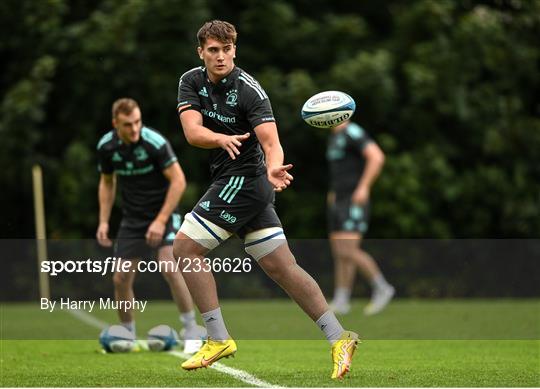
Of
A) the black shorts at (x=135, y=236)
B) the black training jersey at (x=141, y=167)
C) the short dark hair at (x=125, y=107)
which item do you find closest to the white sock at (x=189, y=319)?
the black shorts at (x=135, y=236)

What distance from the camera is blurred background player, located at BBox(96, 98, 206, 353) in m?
8.59

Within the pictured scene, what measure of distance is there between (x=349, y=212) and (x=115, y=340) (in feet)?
18.9

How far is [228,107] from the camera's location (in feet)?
21.6

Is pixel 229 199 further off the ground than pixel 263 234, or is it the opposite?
pixel 229 199

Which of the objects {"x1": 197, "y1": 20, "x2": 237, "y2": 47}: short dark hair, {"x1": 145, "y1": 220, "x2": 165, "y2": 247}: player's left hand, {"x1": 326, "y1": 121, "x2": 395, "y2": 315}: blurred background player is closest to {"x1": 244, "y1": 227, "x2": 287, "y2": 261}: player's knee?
{"x1": 197, "y1": 20, "x2": 237, "y2": 47}: short dark hair

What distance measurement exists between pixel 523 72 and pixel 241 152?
12.3 meters

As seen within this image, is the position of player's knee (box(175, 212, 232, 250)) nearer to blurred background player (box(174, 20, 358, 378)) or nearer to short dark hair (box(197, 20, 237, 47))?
blurred background player (box(174, 20, 358, 378))

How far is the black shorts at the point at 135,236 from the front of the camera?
28.9 ft

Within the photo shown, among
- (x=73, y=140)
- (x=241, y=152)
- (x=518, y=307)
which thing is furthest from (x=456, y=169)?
(x=241, y=152)

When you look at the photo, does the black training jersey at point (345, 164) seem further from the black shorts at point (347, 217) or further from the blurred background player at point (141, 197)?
the blurred background player at point (141, 197)

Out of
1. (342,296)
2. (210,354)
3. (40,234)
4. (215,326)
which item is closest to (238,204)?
(215,326)

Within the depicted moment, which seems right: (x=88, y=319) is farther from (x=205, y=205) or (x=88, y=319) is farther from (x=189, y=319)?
(x=205, y=205)

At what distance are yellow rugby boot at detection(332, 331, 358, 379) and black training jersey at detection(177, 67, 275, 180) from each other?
1.13 meters

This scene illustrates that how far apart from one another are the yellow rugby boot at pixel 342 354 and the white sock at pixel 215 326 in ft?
2.25
